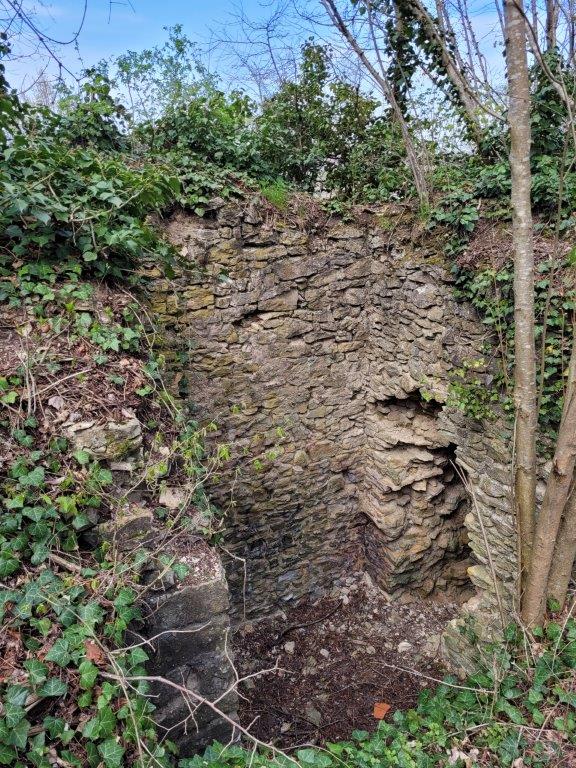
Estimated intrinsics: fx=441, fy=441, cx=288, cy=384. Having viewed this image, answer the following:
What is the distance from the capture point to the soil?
388 centimetres

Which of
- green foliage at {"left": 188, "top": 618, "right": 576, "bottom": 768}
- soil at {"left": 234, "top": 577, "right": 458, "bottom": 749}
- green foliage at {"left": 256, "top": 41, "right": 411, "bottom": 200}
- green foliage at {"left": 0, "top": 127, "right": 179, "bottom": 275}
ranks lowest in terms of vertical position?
soil at {"left": 234, "top": 577, "right": 458, "bottom": 749}

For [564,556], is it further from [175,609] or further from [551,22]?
[551,22]

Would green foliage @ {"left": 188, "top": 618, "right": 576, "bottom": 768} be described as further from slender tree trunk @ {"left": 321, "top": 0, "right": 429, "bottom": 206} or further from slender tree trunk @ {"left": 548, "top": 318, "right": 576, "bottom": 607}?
slender tree trunk @ {"left": 321, "top": 0, "right": 429, "bottom": 206}

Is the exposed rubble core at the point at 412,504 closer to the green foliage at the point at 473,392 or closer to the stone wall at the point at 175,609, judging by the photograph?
the green foliage at the point at 473,392

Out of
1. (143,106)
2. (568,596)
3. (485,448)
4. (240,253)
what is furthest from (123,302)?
(568,596)

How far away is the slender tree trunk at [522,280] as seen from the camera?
238 centimetres

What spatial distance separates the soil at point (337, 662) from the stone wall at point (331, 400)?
0.79ft

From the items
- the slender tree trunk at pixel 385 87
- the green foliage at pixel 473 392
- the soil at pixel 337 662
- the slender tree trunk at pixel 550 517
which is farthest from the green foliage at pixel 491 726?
the slender tree trunk at pixel 385 87

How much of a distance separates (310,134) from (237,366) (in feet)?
9.85

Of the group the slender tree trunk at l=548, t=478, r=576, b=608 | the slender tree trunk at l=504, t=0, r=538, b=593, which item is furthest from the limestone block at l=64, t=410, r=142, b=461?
the slender tree trunk at l=548, t=478, r=576, b=608

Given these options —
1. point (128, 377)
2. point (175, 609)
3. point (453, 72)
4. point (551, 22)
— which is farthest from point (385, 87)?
point (175, 609)

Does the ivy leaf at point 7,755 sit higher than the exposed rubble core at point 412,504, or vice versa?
the ivy leaf at point 7,755

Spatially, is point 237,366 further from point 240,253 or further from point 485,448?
point 485,448

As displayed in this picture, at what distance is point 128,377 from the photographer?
2652mm
